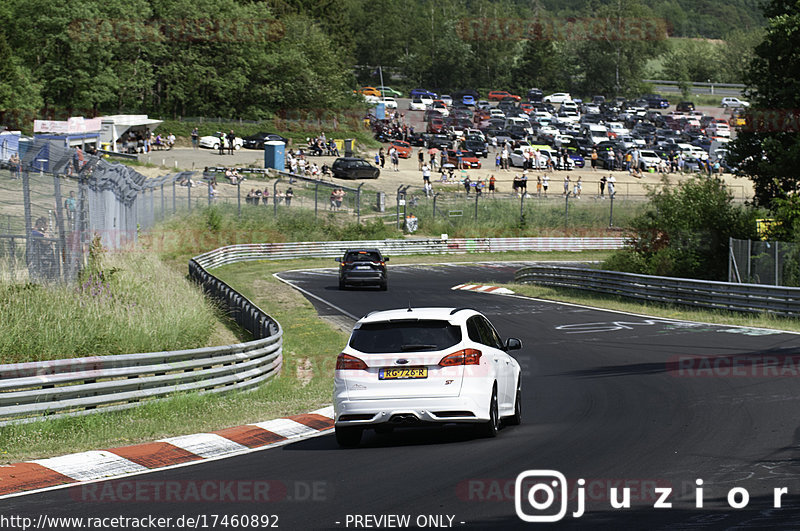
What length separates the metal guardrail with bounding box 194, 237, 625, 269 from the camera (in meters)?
49.1

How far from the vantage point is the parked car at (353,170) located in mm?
71438

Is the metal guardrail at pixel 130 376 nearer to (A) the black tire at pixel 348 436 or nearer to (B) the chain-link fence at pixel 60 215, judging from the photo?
(B) the chain-link fence at pixel 60 215

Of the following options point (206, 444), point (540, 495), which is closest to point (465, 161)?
point (206, 444)

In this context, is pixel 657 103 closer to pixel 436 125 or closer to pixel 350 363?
pixel 436 125

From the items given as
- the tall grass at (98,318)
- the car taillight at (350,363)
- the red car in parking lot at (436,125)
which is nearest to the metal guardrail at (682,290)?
the tall grass at (98,318)

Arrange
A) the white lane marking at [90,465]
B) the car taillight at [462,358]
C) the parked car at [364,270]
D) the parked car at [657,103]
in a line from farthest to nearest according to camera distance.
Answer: the parked car at [657,103]
the parked car at [364,270]
the car taillight at [462,358]
the white lane marking at [90,465]

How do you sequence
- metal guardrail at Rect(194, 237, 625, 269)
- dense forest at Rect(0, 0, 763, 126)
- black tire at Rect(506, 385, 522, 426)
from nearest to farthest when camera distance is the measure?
1. black tire at Rect(506, 385, 522, 426)
2. metal guardrail at Rect(194, 237, 625, 269)
3. dense forest at Rect(0, 0, 763, 126)

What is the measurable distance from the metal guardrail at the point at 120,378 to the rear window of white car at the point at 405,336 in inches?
146

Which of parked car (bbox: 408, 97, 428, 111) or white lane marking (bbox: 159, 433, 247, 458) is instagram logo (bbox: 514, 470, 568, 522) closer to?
white lane marking (bbox: 159, 433, 247, 458)

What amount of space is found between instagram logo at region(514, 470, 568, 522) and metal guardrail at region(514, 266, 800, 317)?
18.7m

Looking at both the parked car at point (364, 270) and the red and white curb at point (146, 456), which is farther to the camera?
the parked car at point (364, 270)

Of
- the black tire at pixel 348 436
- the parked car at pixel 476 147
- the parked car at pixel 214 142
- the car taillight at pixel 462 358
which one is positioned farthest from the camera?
the parked car at pixel 214 142

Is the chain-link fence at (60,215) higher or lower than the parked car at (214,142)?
lower

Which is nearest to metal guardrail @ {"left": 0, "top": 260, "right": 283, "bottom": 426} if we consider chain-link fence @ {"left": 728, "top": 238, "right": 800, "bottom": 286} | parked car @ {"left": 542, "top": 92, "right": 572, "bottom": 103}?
chain-link fence @ {"left": 728, "top": 238, "right": 800, "bottom": 286}
